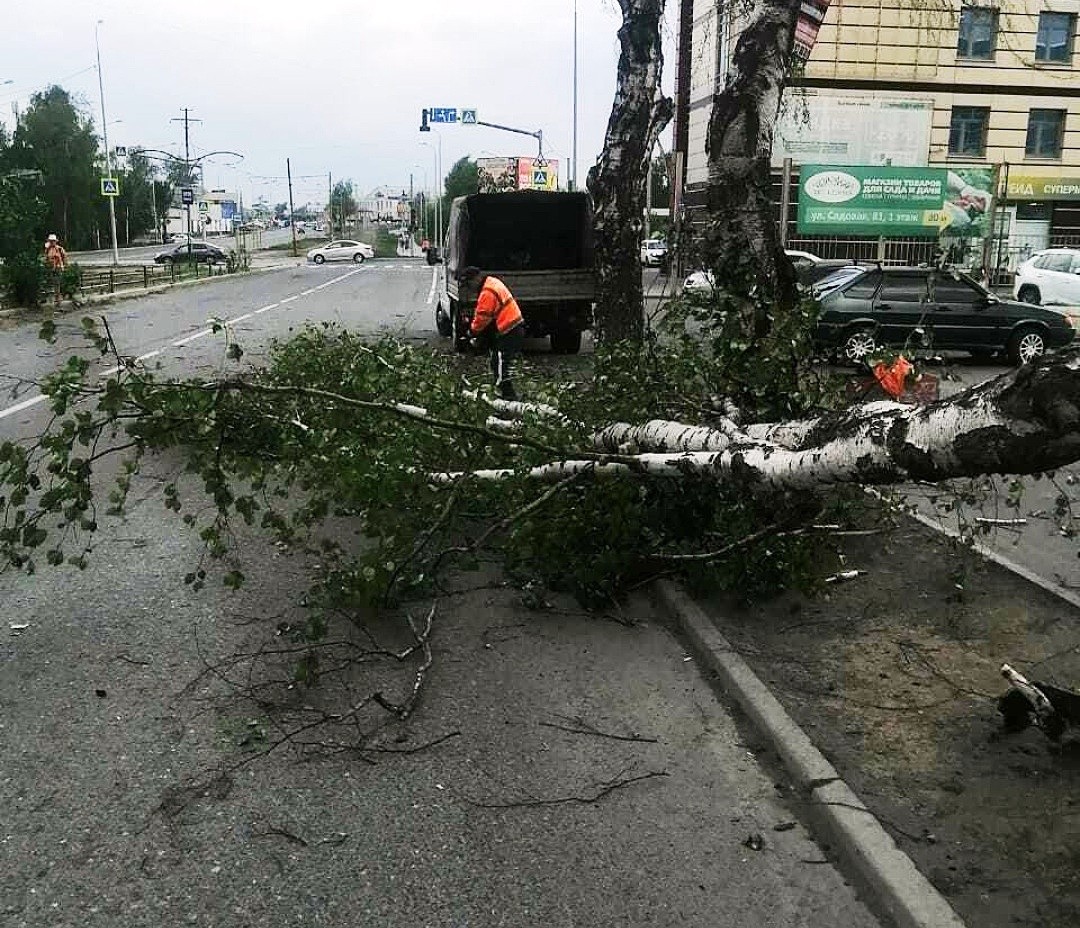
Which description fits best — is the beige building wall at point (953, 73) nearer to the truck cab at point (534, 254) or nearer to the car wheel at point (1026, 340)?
the truck cab at point (534, 254)

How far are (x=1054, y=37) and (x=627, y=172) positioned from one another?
91.9ft

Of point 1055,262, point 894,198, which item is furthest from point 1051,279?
point 894,198

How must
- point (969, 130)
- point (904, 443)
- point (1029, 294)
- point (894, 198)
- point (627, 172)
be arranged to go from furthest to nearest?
point (969, 130), point (894, 198), point (1029, 294), point (627, 172), point (904, 443)

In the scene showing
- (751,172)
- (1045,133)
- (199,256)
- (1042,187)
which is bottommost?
(199,256)

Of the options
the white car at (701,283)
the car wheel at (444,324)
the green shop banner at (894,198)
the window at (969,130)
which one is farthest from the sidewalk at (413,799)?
the window at (969,130)

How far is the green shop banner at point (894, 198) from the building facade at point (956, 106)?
1.69 feet

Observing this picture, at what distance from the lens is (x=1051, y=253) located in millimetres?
22359

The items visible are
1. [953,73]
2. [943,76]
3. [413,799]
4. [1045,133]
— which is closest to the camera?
[413,799]

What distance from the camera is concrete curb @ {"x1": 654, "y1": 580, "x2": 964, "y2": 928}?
304 cm

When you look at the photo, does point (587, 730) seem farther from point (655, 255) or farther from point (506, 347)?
point (655, 255)

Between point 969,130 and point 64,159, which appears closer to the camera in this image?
point 969,130

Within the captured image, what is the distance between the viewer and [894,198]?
31.5 metres

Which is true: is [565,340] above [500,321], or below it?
below

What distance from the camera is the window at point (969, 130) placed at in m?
33.4
